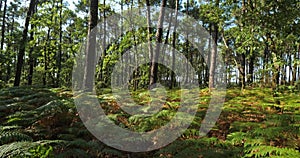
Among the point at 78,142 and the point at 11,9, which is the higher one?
the point at 11,9

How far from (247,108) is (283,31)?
222 cm

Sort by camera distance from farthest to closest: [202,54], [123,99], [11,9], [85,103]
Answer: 1. [202,54]
2. [11,9]
3. [123,99]
4. [85,103]

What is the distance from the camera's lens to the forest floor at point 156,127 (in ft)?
10.6

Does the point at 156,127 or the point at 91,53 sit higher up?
the point at 91,53

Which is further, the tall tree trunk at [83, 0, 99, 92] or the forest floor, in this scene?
the tall tree trunk at [83, 0, 99, 92]

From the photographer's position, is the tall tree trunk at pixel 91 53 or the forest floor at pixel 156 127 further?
the tall tree trunk at pixel 91 53

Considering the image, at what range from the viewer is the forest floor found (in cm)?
323

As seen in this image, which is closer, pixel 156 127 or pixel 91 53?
pixel 156 127

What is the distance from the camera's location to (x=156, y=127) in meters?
4.89

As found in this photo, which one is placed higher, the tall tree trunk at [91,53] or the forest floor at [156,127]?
the tall tree trunk at [91,53]

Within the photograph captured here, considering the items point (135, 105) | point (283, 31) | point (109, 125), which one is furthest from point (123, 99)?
point (283, 31)

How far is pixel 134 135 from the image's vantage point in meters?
4.61

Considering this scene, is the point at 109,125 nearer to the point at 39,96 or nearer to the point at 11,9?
the point at 39,96

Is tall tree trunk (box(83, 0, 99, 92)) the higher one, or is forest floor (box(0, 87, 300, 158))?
tall tree trunk (box(83, 0, 99, 92))
